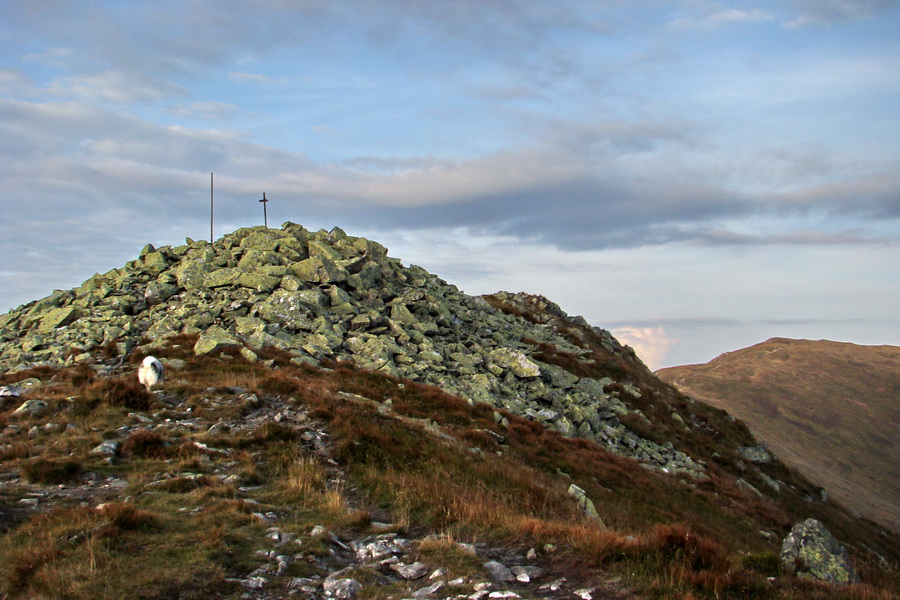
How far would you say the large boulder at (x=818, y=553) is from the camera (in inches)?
602

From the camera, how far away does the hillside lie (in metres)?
8.44

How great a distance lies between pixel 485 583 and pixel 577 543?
2.00 m

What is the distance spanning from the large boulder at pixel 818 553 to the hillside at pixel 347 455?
732 millimetres

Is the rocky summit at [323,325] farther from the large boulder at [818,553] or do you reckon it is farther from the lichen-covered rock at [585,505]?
the large boulder at [818,553]

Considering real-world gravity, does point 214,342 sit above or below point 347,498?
above

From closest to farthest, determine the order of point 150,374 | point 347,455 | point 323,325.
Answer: point 347,455 → point 150,374 → point 323,325

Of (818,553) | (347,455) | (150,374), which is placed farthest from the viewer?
(150,374)

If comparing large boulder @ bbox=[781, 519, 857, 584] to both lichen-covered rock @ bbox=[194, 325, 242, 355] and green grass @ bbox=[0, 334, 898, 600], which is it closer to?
green grass @ bbox=[0, 334, 898, 600]

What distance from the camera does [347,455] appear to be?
15641mm

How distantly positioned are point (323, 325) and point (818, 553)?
2342 cm

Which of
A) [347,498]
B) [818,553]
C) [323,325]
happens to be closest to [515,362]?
[323,325]

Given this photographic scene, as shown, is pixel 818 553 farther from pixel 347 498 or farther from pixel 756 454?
pixel 756 454

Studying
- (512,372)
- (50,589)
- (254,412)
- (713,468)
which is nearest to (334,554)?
(50,589)

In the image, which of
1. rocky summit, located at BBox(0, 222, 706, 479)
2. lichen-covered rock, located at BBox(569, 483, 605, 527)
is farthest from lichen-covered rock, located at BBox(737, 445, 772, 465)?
lichen-covered rock, located at BBox(569, 483, 605, 527)
